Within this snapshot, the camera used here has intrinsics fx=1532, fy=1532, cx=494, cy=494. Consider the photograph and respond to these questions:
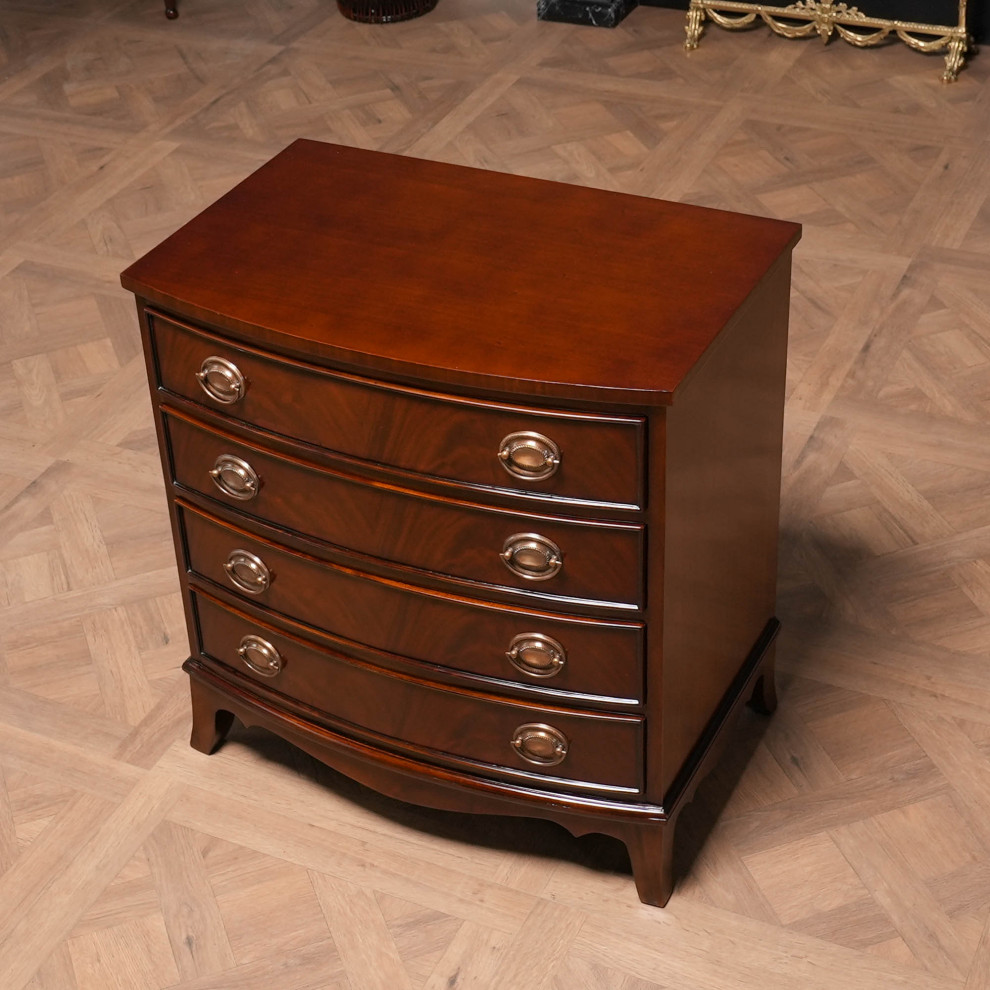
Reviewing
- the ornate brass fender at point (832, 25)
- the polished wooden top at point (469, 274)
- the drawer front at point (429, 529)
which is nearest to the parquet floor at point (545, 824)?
the ornate brass fender at point (832, 25)

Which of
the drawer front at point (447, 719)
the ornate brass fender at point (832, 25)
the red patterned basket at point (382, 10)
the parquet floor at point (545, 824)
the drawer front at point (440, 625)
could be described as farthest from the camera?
the red patterned basket at point (382, 10)

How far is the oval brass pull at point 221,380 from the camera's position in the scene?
2254 mm

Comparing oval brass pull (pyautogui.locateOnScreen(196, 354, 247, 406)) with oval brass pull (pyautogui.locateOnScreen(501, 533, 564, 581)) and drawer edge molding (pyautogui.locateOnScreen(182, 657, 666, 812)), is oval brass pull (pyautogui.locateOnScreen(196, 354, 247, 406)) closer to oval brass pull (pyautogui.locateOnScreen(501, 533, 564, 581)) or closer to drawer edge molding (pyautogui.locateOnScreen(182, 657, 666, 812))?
oval brass pull (pyautogui.locateOnScreen(501, 533, 564, 581))

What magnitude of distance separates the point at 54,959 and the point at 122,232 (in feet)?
9.00

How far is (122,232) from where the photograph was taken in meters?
4.73

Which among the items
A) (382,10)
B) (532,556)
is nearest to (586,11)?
(382,10)

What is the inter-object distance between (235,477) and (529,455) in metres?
0.54

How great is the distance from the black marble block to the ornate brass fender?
0.29m

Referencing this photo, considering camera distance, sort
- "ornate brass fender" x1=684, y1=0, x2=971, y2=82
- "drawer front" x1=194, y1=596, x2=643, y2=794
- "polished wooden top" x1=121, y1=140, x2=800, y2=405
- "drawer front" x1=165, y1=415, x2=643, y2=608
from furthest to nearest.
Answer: "ornate brass fender" x1=684, y1=0, x2=971, y2=82
"drawer front" x1=194, y1=596, x2=643, y2=794
"drawer front" x1=165, y1=415, x2=643, y2=608
"polished wooden top" x1=121, y1=140, x2=800, y2=405

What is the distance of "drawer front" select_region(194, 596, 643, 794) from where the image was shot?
2.38 metres

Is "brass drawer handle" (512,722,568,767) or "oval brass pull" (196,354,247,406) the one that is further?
"brass drawer handle" (512,722,568,767)

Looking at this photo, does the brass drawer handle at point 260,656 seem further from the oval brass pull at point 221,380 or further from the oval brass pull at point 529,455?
the oval brass pull at point 529,455

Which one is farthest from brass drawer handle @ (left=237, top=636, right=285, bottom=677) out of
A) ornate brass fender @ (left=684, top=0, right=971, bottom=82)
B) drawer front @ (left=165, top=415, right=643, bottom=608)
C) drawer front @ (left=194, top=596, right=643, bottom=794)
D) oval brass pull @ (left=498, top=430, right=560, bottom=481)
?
ornate brass fender @ (left=684, top=0, right=971, bottom=82)

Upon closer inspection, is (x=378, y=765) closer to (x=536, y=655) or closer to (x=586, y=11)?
(x=536, y=655)
